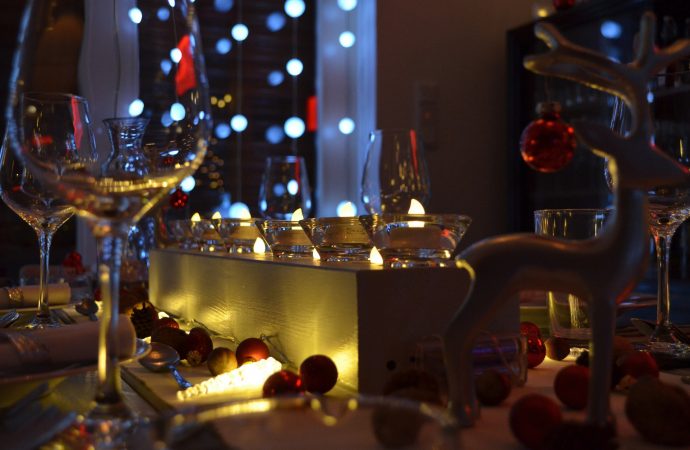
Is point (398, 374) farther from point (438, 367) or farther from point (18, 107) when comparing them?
point (18, 107)

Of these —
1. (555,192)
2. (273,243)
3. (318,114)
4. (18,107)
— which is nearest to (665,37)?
(555,192)

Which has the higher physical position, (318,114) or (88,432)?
(318,114)

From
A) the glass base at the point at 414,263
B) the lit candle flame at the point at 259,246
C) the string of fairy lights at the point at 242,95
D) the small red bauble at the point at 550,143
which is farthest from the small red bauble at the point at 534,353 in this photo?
the string of fairy lights at the point at 242,95

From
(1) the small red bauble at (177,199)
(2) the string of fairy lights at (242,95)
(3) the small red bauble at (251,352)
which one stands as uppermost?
(2) the string of fairy lights at (242,95)

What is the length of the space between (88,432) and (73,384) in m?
0.29

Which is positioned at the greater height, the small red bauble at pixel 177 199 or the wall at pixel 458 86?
the wall at pixel 458 86

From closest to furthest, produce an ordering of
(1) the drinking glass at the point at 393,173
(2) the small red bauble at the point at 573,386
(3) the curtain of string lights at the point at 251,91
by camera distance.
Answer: (2) the small red bauble at the point at 573,386, (1) the drinking glass at the point at 393,173, (3) the curtain of string lights at the point at 251,91

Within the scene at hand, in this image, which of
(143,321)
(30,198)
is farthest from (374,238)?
(30,198)

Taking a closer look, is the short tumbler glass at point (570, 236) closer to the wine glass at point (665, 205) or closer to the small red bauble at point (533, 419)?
the wine glass at point (665, 205)

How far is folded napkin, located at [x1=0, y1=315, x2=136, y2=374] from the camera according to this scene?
59 centimetres

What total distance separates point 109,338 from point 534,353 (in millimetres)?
394

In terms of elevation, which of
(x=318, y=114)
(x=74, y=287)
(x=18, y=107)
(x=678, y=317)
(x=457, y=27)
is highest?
(x=457, y=27)

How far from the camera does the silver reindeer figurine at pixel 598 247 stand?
436mm

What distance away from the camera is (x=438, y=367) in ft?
1.96
